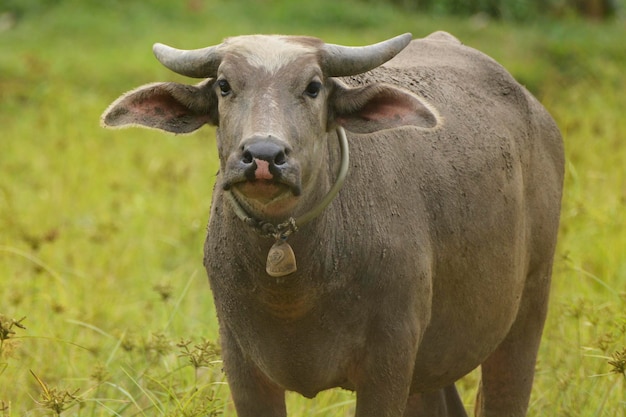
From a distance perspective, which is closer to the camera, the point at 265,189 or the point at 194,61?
the point at 265,189

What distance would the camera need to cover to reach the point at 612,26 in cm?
1428

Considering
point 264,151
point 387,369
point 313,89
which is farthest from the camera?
point 387,369

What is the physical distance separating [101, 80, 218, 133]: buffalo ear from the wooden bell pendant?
0.51 m

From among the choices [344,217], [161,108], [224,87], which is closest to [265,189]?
[224,87]

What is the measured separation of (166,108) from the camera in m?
4.05

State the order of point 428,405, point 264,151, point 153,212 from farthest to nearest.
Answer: point 153,212, point 428,405, point 264,151

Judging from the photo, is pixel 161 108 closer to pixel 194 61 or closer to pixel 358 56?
pixel 194 61

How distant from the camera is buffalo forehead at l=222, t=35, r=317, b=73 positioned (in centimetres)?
377

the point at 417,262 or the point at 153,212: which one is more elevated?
the point at 417,262

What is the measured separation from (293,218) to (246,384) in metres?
0.70

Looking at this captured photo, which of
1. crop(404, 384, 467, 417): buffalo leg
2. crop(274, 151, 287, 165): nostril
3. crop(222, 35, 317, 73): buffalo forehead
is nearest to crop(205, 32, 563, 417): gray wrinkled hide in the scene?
crop(404, 384, 467, 417): buffalo leg

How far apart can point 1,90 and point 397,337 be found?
8.52 meters

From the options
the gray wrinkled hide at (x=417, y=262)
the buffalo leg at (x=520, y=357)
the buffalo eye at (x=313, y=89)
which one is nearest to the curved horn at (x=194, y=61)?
the buffalo eye at (x=313, y=89)

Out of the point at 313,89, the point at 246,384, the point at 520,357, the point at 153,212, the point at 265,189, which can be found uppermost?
the point at 313,89
